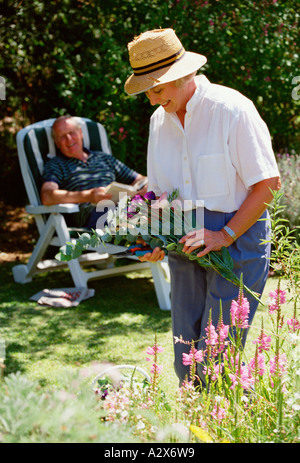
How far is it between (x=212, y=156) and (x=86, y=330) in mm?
2392

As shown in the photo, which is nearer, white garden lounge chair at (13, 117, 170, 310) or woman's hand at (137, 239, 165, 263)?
woman's hand at (137, 239, 165, 263)

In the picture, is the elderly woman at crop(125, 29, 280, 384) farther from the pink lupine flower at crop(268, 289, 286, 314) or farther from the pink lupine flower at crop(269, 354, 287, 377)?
the pink lupine flower at crop(269, 354, 287, 377)

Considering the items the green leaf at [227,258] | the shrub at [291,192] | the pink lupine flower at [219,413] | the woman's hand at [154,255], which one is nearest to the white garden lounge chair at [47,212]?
the shrub at [291,192]

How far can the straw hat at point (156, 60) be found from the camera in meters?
2.10

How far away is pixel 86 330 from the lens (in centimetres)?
420

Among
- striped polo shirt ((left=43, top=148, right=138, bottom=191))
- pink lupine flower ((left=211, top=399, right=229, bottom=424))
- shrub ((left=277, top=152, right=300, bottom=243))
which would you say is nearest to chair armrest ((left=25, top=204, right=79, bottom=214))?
striped polo shirt ((left=43, top=148, right=138, bottom=191))

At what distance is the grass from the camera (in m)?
3.58

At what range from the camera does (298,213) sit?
568 centimetres

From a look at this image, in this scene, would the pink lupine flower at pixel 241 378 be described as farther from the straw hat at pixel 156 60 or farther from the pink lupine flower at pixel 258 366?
the straw hat at pixel 156 60

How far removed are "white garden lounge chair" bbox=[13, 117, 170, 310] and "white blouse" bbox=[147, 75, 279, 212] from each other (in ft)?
8.71

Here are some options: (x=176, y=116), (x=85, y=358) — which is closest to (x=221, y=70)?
(x=85, y=358)
